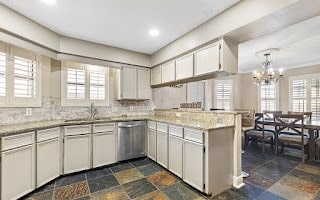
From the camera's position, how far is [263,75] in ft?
14.5

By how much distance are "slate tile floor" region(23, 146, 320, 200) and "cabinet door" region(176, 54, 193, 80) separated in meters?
1.80

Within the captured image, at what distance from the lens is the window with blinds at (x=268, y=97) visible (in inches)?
237

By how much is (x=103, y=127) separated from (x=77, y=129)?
0.46 metres

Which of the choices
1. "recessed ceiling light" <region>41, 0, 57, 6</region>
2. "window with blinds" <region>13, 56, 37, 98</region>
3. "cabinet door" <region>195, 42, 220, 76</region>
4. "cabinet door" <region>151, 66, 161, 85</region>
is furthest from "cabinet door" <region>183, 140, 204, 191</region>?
"window with blinds" <region>13, 56, 37, 98</region>

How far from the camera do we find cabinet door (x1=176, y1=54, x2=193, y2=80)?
292 cm

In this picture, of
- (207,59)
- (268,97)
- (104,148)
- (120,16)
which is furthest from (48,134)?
(268,97)

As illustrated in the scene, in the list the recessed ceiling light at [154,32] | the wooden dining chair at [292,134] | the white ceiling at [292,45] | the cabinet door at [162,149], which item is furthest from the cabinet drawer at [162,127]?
the wooden dining chair at [292,134]

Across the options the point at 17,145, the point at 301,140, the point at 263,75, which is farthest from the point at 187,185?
the point at 263,75

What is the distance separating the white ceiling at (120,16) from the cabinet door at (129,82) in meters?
0.87

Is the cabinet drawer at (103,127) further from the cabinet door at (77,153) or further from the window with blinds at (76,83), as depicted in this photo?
the window with blinds at (76,83)

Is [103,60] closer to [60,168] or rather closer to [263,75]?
[60,168]

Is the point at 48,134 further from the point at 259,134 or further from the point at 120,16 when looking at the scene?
the point at 259,134

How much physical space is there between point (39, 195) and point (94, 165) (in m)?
0.92

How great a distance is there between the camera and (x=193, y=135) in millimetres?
2332
